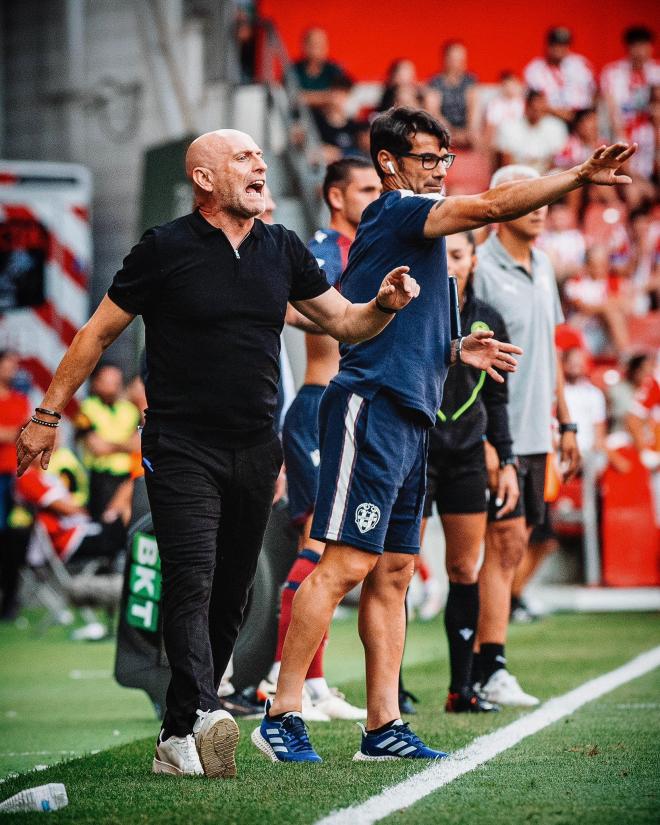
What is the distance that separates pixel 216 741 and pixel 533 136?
1352cm

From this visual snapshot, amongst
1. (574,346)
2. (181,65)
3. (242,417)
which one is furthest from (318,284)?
(181,65)

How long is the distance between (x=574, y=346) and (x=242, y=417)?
9.54 m

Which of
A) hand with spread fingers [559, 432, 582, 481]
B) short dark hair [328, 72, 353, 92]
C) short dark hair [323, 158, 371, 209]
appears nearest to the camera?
short dark hair [323, 158, 371, 209]

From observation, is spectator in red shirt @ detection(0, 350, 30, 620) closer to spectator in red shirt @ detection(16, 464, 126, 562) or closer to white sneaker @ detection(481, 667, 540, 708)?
spectator in red shirt @ detection(16, 464, 126, 562)

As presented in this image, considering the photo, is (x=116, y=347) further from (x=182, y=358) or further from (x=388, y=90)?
(x=182, y=358)

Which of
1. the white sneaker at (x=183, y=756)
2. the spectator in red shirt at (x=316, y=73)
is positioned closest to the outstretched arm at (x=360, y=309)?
the white sneaker at (x=183, y=756)

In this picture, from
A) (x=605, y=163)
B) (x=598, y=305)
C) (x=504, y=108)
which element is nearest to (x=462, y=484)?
(x=605, y=163)

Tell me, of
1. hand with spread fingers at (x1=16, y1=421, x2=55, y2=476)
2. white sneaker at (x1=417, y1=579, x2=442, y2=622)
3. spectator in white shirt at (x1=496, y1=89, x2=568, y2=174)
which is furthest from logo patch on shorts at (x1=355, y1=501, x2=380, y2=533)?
spectator in white shirt at (x1=496, y1=89, x2=568, y2=174)

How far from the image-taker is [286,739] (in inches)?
203

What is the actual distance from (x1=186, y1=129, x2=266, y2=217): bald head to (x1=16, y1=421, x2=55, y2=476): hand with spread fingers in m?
0.89

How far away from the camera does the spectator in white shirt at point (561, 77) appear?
59.6 ft

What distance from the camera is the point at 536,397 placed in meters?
7.23

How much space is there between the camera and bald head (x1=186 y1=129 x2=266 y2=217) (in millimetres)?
5098

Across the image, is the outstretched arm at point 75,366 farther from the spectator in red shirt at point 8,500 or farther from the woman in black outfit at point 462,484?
the spectator in red shirt at point 8,500
